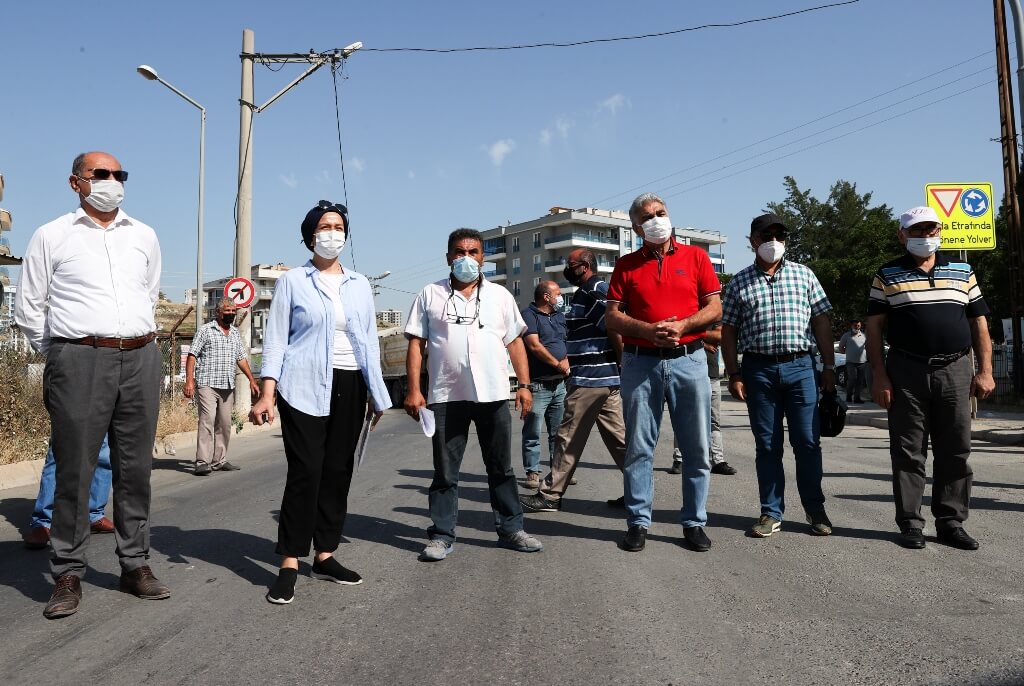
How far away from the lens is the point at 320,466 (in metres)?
4.47

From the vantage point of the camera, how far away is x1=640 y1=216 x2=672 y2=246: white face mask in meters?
5.20

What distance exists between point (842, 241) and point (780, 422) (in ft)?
147

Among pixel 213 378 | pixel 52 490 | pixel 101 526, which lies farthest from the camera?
pixel 213 378

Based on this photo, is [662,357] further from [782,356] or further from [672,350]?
[782,356]

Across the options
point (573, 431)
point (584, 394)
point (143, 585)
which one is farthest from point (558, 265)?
point (143, 585)

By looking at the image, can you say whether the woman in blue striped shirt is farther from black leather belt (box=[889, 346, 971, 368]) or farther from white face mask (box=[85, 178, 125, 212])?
black leather belt (box=[889, 346, 971, 368])

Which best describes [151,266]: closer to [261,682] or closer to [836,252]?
[261,682]

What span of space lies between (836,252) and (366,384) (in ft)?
153

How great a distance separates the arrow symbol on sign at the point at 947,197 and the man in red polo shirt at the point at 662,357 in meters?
8.83

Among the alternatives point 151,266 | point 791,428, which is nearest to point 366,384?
point 151,266

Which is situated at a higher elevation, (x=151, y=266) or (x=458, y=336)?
(x=151, y=266)

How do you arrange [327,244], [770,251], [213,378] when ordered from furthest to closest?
1. [213,378]
2. [770,251]
3. [327,244]

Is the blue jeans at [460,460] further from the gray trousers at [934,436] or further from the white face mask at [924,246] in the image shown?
the white face mask at [924,246]

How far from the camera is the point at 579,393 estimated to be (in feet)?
21.6
